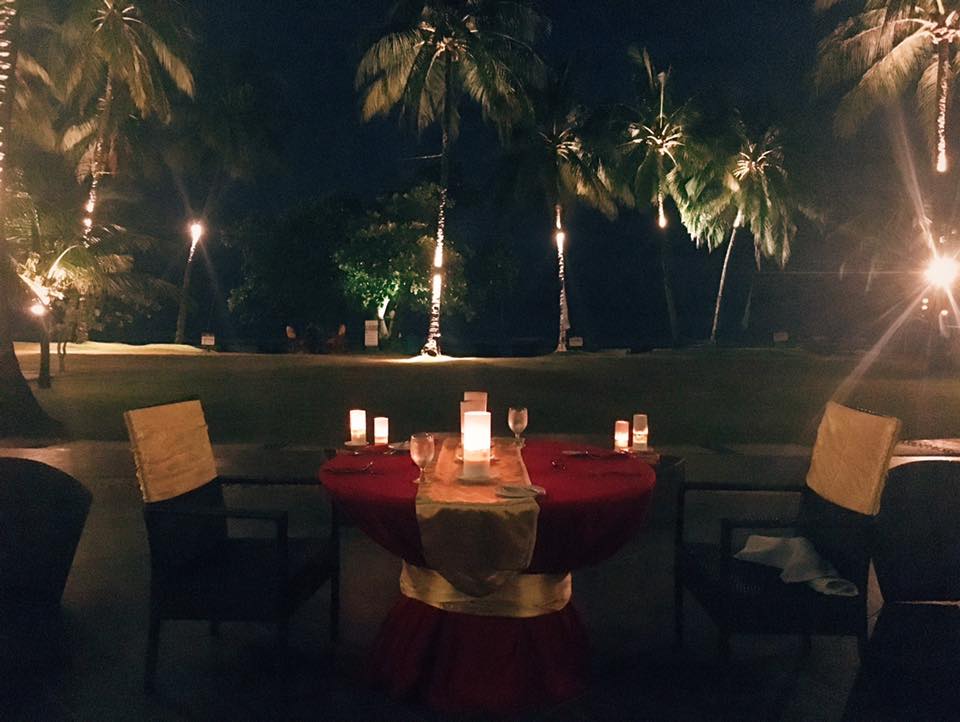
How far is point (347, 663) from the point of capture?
356 centimetres

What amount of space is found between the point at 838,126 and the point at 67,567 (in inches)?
869

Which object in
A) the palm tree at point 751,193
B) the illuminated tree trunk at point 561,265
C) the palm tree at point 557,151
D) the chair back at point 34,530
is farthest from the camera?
the palm tree at point 751,193

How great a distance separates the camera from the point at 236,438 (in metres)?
9.75

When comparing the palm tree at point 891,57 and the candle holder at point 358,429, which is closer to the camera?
the candle holder at point 358,429

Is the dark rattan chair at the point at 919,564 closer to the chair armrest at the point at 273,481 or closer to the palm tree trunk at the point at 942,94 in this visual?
the chair armrest at the point at 273,481

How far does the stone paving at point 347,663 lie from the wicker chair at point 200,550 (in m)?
0.19

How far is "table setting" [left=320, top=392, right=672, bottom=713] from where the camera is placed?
292 centimetres

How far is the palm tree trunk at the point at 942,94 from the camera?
19.6m

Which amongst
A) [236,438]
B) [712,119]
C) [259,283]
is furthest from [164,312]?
[236,438]

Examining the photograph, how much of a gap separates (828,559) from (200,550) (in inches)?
101

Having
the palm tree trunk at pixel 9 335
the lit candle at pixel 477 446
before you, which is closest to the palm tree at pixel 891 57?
the palm tree trunk at pixel 9 335

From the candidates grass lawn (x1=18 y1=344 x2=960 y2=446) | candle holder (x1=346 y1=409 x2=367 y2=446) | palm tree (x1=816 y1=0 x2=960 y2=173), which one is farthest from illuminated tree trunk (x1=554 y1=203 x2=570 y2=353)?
candle holder (x1=346 y1=409 x2=367 y2=446)

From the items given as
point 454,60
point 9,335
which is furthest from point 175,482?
point 454,60

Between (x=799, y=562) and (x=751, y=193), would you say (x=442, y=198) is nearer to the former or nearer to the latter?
(x=751, y=193)
